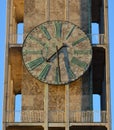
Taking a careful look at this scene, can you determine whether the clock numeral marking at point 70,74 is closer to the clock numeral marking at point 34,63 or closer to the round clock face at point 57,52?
the round clock face at point 57,52

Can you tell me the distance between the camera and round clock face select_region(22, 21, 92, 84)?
32.9m

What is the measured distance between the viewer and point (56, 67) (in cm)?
3294

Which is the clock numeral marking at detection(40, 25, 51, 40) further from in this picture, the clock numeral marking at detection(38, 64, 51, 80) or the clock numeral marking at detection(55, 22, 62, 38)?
the clock numeral marking at detection(38, 64, 51, 80)

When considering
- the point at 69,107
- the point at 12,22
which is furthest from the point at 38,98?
the point at 12,22

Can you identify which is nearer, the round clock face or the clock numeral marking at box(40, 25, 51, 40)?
the round clock face

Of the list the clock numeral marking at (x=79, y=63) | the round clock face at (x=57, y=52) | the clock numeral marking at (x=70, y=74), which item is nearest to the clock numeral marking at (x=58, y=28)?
the round clock face at (x=57, y=52)

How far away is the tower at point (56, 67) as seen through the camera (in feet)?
105

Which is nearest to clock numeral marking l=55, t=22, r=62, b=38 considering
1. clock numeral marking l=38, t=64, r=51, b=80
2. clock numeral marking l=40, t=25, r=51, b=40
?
clock numeral marking l=40, t=25, r=51, b=40

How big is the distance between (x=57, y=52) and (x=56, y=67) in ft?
2.19

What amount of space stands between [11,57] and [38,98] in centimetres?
240

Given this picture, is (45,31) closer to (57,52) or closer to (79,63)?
(57,52)

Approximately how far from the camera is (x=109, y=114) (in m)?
32.1

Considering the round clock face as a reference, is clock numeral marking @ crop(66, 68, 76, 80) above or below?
below

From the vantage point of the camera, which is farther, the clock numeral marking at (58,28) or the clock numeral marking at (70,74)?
the clock numeral marking at (58,28)
